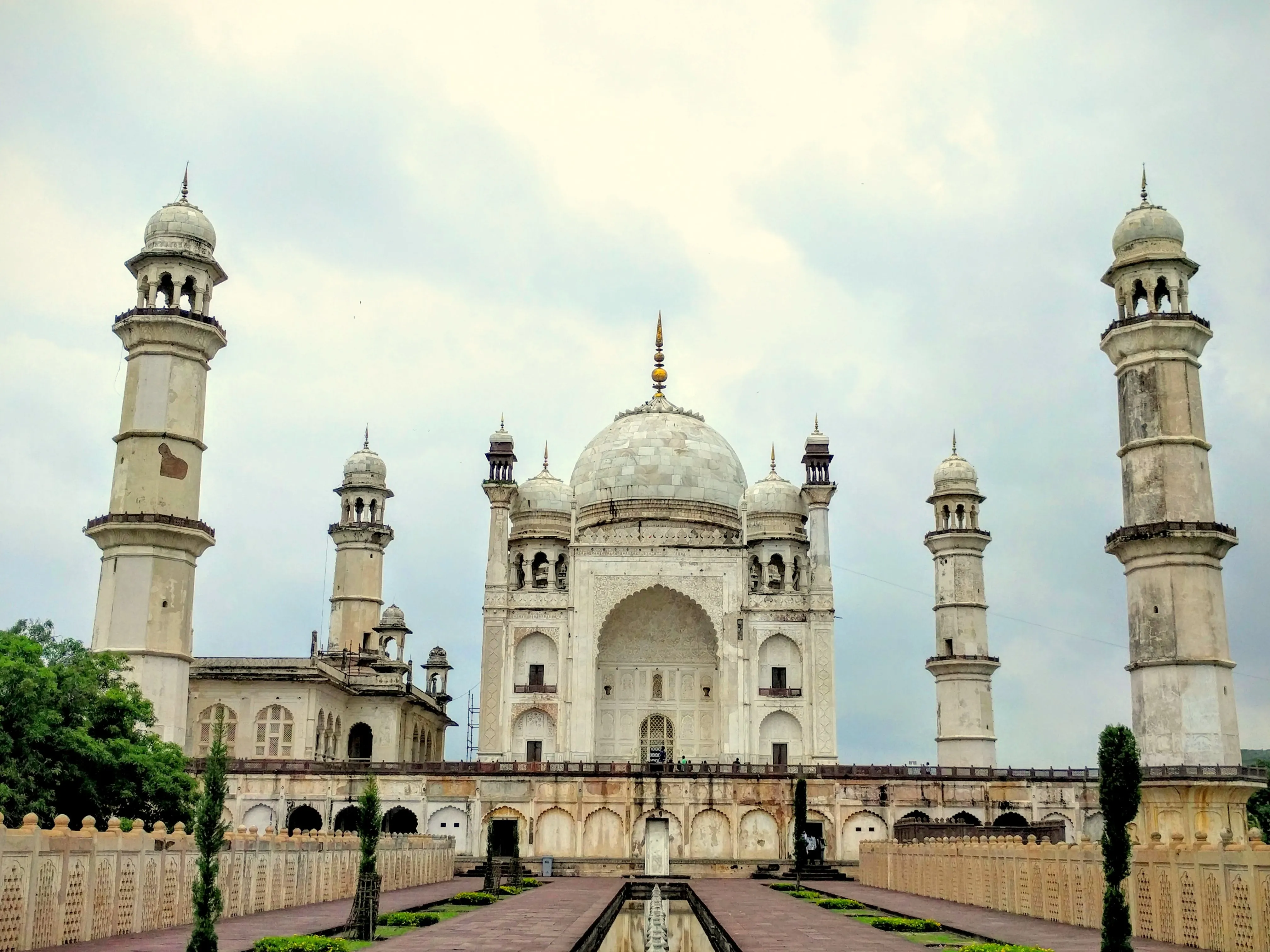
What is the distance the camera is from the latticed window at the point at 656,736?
37688 millimetres

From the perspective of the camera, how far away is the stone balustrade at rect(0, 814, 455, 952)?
1177 cm

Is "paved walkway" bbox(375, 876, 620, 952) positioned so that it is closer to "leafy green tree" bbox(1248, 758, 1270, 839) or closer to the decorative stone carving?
the decorative stone carving

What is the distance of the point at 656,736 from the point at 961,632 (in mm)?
9396

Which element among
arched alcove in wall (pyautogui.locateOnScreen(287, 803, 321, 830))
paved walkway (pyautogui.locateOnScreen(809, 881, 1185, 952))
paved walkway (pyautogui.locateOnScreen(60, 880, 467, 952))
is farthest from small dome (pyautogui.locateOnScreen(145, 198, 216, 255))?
paved walkway (pyautogui.locateOnScreen(809, 881, 1185, 952))

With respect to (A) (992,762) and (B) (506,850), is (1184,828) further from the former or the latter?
(B) (506,850)

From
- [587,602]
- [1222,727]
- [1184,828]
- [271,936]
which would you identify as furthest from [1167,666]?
[271,936]

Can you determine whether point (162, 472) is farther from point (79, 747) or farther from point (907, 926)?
point (907, 926)

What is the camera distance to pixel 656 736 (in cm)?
3800

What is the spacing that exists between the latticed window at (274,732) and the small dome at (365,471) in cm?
950

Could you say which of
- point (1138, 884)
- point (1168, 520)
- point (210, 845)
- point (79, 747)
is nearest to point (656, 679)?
point (1168, 520)

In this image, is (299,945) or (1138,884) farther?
(1138,884)

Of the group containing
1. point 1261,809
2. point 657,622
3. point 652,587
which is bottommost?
point 1261,809

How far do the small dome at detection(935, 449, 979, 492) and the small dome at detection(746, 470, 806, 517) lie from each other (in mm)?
4428

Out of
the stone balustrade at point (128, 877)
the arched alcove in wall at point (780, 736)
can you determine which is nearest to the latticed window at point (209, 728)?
the arched alcove in wall at point (780, 736)
